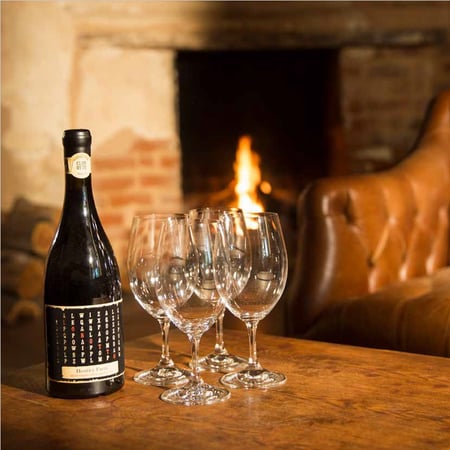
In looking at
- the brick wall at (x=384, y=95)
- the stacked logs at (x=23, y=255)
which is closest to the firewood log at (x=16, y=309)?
the stacked logs at (x=23, y=255)

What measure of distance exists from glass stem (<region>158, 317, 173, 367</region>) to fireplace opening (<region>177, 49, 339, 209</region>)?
7.63ft

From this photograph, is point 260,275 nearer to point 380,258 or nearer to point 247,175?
point 380,258

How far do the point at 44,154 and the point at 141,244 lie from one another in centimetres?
218

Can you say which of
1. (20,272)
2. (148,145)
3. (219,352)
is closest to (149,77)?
(148,145)

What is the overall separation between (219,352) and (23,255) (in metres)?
1.94

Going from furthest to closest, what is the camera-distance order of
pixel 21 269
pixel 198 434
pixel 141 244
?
pixel 21 269 → pixel 141 244 → pixel 198 434

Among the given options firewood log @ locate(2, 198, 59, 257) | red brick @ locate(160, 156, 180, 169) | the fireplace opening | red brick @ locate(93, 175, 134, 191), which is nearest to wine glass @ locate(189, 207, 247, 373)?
firewood log @ locate(2, 198, 59, 257)

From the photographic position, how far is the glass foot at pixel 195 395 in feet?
3.33

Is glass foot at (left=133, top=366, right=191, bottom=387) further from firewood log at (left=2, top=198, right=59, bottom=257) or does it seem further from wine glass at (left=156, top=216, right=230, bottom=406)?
firewood log at (left=2, top=198, right=59, bottom=257)

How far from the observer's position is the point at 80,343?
1048mm

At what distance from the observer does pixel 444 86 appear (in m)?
3.50

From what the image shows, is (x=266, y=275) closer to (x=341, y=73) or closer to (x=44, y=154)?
(x=44, y=154)

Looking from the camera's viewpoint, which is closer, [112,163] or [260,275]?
[260,275]

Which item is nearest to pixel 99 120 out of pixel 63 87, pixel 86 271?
pixel 63 87
